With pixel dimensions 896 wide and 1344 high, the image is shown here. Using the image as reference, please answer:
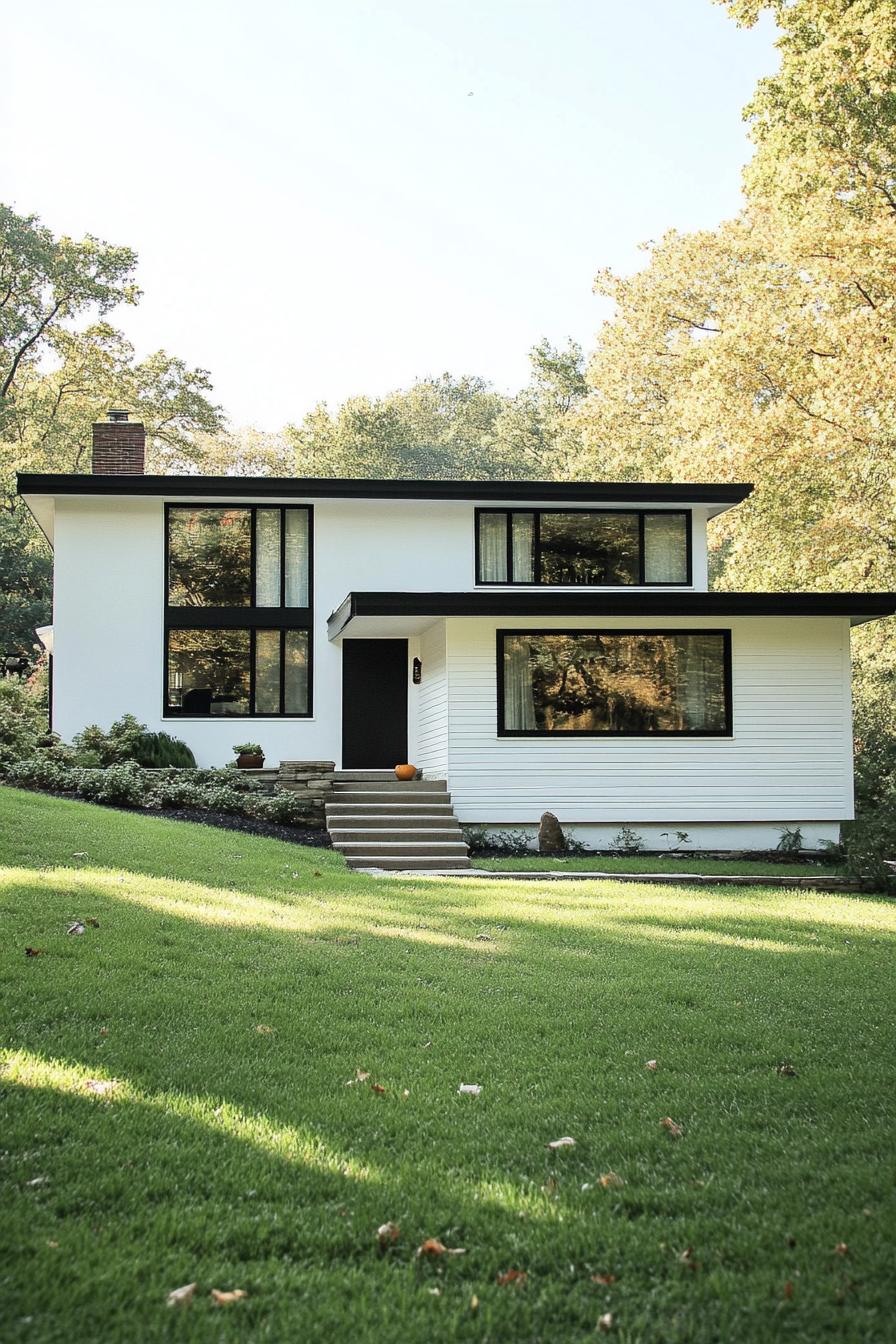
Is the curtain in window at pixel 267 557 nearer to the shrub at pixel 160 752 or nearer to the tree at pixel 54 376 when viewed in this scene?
the shrub at pixel 160 752

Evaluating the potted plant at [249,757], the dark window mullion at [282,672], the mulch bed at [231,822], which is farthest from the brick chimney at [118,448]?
the mulch bed at [231,822]

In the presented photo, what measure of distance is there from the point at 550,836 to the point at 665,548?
5946mm

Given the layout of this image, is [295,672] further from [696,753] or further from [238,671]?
[696,753]

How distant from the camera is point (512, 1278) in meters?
2.85

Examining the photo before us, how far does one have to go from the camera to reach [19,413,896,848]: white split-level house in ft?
50.7

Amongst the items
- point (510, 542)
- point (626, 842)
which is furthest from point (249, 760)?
point (626, 842)

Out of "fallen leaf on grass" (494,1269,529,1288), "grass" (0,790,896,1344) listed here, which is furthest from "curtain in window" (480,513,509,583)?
"fallen leaf on grass" (494,1269,529,1288)

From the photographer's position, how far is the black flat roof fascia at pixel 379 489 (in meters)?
17.4

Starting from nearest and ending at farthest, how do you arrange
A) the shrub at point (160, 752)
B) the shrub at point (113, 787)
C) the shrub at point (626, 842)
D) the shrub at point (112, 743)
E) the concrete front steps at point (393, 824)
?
the concrete front steps at point (393, 824)
the shrub at point (113, 787)
the shrub at point (626, 842)
the shrub at point (112, 743)
the shrub at point (160, 752)

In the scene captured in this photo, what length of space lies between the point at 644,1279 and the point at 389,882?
794 centimetres

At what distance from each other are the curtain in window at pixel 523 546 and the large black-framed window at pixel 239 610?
3.33 m

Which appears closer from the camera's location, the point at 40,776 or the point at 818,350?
the point at 40,776

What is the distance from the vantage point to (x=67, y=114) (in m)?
20.1

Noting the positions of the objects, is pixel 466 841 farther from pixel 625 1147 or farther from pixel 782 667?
pixel 625 1147
